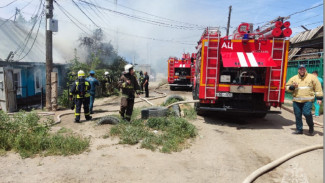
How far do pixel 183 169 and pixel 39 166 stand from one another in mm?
2411

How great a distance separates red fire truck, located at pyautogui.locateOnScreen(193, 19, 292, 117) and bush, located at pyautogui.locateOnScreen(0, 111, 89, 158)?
150 inches

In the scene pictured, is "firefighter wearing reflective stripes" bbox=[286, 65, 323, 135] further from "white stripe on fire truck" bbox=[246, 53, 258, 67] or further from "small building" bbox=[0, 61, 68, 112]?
"small building" bbox=[0, 61, 68, 112]

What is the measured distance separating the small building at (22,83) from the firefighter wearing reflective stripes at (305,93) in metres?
9.30

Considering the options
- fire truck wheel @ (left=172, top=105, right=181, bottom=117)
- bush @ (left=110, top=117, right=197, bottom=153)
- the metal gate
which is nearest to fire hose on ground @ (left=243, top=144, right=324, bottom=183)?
bush @ (left=110, top=117, right=197, bottom=153)

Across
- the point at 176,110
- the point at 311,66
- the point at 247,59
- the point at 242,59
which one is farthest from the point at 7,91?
the point at 311,66

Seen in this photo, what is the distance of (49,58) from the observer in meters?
9.68

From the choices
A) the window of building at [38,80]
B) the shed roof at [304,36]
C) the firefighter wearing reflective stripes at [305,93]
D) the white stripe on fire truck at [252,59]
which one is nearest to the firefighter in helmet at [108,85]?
the window of building at [38,80]

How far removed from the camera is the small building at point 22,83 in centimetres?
913

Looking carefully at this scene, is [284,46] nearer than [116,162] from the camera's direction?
No

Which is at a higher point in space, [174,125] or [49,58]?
[49,58]

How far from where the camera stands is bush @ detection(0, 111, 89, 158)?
14.8ft

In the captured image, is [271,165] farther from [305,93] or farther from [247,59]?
[247,59]

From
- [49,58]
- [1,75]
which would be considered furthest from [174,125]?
[1,75]

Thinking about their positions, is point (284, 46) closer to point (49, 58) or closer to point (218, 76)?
point (218, 76)
